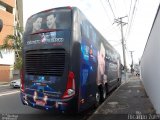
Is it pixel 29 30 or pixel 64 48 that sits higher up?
pixel 29 30

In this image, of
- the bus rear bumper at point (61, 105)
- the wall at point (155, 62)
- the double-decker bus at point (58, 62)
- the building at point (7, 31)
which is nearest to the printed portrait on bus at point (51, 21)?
the double-decker bus at point (58, 62)

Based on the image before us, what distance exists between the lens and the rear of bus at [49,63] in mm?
8133

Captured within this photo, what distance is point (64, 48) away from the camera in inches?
325

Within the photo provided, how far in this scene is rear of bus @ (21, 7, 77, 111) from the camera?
8.13 metres

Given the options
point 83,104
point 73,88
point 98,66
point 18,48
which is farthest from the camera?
point 18,48

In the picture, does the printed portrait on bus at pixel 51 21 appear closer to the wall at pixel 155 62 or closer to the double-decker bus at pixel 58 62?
the double-decker bus at pixel 58 62

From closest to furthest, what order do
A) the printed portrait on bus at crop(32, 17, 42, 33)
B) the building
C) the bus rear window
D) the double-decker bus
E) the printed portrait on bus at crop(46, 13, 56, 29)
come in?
the double-decker bus, the bus rear window, the printed portrait on bus at crop(46, 13, 56, 29), the printed portrait on bus at crop(32, 17, 42, 33), the building

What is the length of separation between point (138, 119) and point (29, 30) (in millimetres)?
4898

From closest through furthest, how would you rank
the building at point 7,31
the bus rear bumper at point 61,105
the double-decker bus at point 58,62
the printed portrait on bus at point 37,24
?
the bus rear bumper at point 61,105 < the double-decker bus at point 58,62 < the printed portrait on bus at point 37,24 < the building at point 7,31

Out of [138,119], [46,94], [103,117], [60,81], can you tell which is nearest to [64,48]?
[60,81]

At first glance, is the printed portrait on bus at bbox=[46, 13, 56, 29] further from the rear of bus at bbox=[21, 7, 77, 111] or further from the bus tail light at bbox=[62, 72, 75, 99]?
the bus tail light at bbox=[62, 72, 75, 99]

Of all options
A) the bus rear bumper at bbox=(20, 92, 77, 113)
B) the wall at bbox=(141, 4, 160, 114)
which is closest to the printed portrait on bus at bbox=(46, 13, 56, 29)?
the bus rear bumper at bbox=(20, 92, 77, 113)

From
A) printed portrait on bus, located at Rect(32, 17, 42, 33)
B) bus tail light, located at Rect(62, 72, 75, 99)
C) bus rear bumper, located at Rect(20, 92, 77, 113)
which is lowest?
bus rear bumper, located at Rect(20, 92, 77, 113)

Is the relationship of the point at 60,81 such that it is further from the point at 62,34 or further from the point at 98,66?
the point at 98,66
